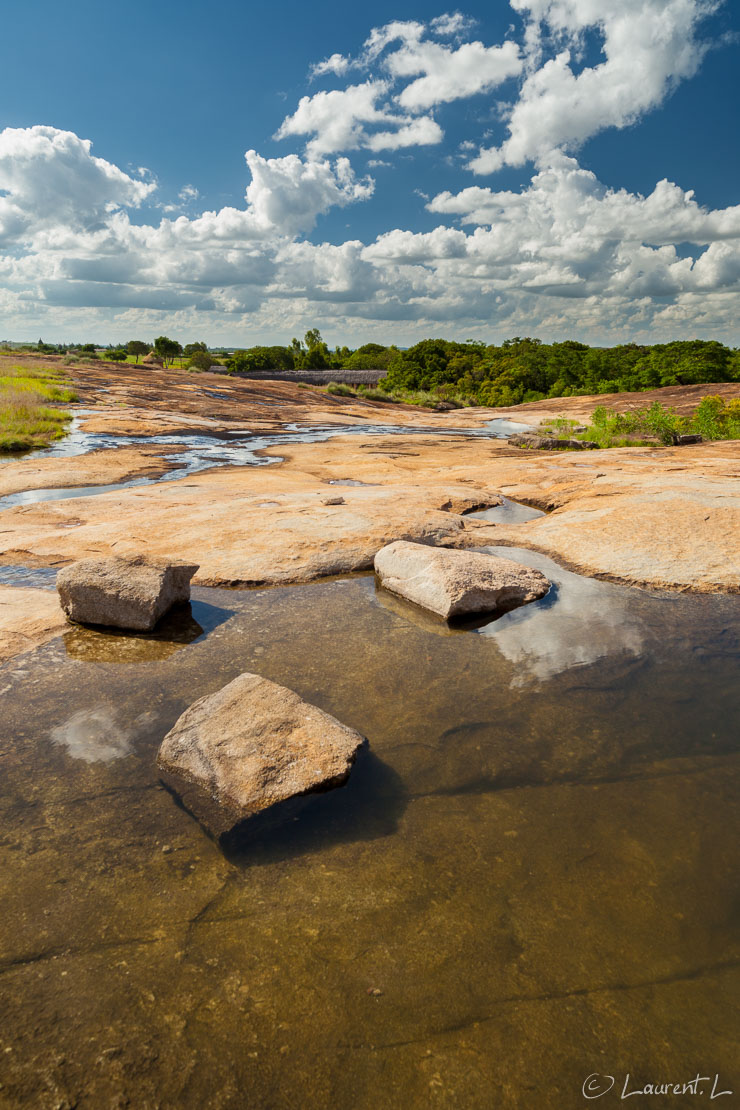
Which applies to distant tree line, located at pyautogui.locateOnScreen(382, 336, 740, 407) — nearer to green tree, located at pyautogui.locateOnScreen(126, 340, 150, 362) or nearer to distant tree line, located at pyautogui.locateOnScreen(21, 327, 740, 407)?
distant tree line, located at pyautogui.locateOnScreen(21, 327, 740, 407)

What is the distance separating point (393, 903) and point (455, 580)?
10.8 ft

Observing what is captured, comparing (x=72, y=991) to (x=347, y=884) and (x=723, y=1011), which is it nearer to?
(x=347, y=884)

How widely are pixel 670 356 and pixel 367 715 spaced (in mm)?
60552

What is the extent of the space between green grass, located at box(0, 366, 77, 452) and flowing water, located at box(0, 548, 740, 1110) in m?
14.9

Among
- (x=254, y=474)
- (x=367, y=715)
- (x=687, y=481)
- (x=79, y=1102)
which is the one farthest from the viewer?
(x=254, y=474)

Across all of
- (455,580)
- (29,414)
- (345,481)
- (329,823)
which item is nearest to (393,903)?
(329,823)

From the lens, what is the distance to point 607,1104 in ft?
5.90

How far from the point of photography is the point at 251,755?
10.3 feet

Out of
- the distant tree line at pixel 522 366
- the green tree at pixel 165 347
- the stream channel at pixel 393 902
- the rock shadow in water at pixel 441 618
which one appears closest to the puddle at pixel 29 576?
the stream channel at pixel 393 902

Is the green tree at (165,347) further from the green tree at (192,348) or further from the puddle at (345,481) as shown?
the puddle at (345,481)

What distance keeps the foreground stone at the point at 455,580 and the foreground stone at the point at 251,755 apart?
7.37ft

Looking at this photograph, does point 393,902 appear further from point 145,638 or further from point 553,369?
point 553,369

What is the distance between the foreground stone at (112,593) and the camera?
500 cm

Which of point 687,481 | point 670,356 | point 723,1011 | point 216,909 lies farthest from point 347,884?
point 670,356
